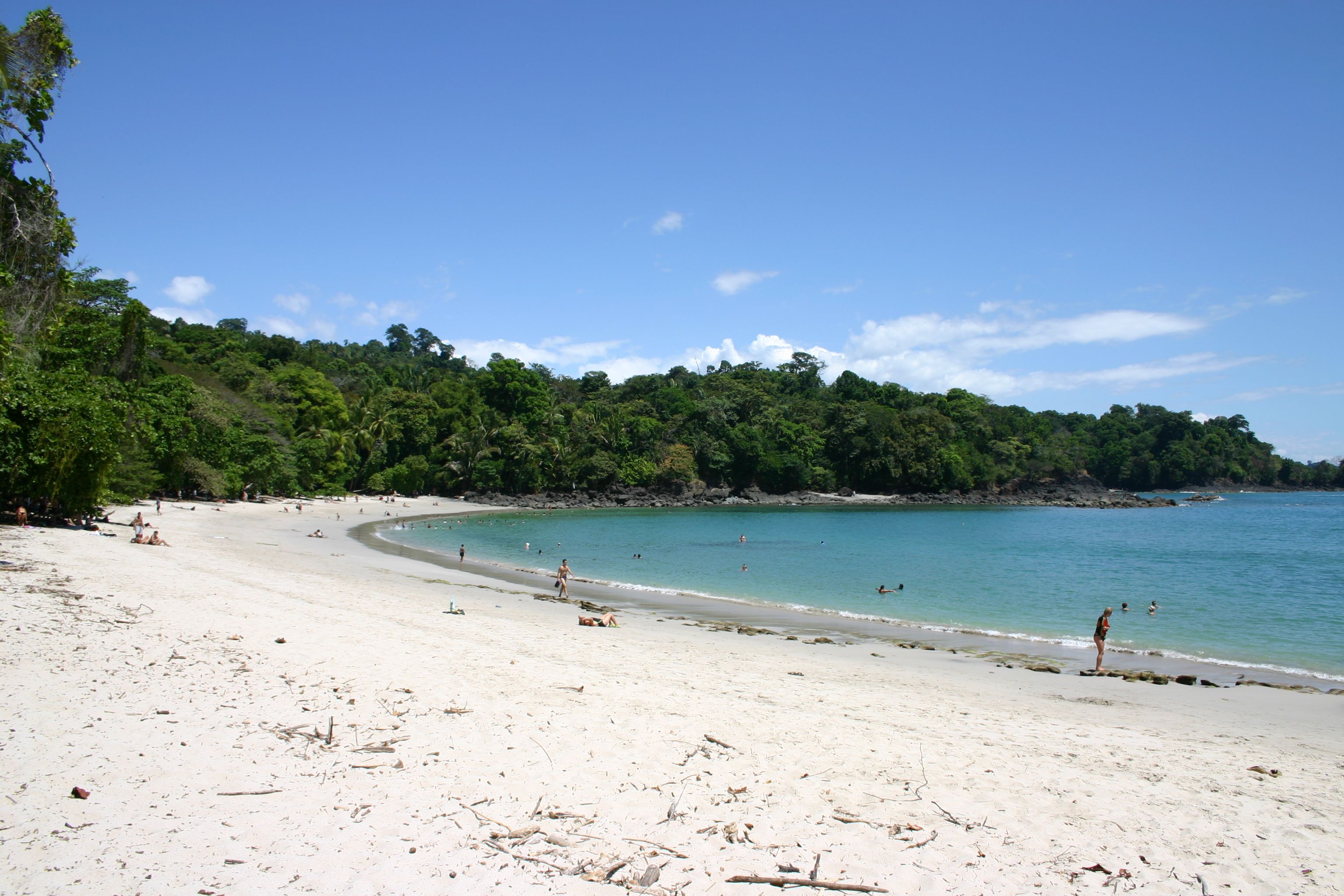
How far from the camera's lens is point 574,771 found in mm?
6031

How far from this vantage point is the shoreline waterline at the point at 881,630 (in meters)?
14.2

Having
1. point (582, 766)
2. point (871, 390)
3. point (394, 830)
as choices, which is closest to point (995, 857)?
point (582, 766)

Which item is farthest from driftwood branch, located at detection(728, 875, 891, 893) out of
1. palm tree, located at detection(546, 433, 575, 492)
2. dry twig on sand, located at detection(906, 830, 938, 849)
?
palm tree, located at detection(546, 433, 575, 492)

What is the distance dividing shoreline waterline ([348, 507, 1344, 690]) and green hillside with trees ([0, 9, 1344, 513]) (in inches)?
553

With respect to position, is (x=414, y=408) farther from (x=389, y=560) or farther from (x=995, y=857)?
(x=995, y=857)

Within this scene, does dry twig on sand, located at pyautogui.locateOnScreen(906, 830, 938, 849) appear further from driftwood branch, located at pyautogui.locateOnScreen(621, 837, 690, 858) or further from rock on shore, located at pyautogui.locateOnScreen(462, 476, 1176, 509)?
rock on shore, located at pyautogui.locateOnScreen(462, 476, 1176, 509)

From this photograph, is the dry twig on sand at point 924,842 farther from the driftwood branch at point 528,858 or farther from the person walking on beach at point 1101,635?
the person walking on beach at point 1101,635

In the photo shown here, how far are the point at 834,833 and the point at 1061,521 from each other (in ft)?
225

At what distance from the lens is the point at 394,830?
481cm

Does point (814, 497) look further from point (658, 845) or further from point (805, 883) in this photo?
point (805, 883)

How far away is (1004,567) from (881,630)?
57.1 ft

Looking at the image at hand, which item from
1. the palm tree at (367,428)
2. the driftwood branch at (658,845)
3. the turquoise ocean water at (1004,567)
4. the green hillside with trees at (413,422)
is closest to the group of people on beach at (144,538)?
the green hillside with trees at (413,422)

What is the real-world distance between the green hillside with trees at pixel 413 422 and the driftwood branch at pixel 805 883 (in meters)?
11.2

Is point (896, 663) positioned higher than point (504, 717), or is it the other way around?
point (504, 717)
